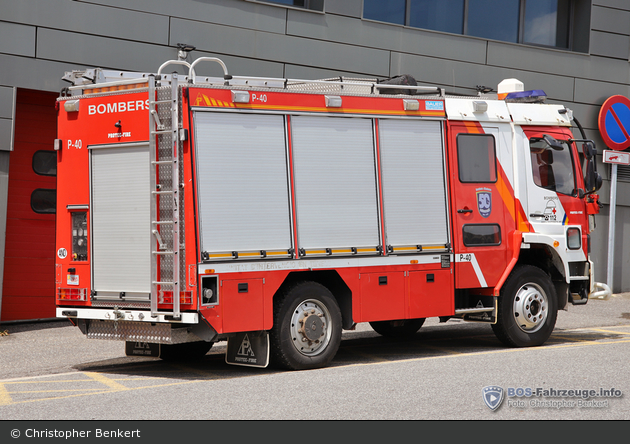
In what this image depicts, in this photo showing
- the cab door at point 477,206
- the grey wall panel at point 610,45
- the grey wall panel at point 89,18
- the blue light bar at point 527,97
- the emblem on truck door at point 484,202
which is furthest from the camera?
the grey wall panel at point 610,45

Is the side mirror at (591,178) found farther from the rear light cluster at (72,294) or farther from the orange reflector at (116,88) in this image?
the rear light cluster at (72,294)

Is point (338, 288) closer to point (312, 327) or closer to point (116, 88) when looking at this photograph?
point (312, 327)

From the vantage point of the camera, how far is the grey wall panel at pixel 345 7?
14344mm

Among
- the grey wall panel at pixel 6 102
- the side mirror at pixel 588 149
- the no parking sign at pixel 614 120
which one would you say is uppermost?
the no parking sign at pixel 614 120

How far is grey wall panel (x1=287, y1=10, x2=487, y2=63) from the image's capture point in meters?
14.2

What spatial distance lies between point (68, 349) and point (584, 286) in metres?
7.21

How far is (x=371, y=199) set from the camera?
8.98 m

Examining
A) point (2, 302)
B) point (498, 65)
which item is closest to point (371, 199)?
point (2, 302)

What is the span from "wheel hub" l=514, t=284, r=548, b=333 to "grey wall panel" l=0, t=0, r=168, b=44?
717cm

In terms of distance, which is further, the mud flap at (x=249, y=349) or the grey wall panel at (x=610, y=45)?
the grey wall panel at (x=610, y=45)

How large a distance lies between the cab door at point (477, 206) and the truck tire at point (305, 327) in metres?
1.91

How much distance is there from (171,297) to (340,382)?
6.38 feet

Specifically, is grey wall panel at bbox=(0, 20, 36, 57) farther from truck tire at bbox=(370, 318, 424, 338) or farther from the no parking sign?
the no parking sign

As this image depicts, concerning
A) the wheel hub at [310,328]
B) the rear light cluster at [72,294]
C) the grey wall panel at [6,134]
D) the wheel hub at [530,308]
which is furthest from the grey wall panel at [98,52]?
the wheel hub at [530,308]
